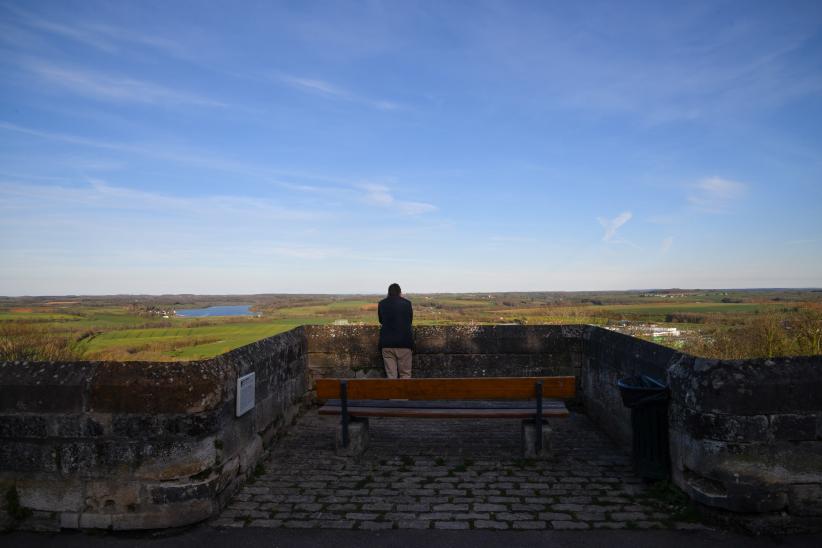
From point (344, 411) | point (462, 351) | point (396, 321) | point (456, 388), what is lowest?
point (344, 411)

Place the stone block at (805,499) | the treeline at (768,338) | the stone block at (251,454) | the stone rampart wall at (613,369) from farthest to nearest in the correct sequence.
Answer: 1. the treeline at (768,338)
2. the stone rampart wall at (613,369)
3. the stone block at (251,454)
4. the stone block at (805,499)

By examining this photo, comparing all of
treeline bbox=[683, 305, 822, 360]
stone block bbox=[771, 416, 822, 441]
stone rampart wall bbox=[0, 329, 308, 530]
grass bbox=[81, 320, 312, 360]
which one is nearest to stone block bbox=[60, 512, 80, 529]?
stone rampart wall bbox=[0, 329, 308, 530]

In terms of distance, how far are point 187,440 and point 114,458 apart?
0.52 meters

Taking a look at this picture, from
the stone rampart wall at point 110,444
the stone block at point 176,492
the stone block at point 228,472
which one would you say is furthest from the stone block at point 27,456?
the stone block at point 228,472

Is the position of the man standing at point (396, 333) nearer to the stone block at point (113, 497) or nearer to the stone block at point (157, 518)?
the stone block at point (157, 518)

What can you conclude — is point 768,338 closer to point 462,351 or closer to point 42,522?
point 462,351

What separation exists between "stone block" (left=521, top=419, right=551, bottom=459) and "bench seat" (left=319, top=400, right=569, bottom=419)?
0.12 m

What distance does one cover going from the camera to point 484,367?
784cm

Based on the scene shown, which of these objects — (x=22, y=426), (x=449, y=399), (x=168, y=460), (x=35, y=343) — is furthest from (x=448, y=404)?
(x=35, y=343)

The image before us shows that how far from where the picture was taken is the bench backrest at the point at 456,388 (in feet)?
17.4

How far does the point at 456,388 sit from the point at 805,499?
2841 millimetres

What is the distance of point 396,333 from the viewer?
721 cm

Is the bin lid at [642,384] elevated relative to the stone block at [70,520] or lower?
elevated

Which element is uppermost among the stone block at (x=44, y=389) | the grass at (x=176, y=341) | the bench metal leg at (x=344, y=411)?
the stone block at (x=44, y=389)
